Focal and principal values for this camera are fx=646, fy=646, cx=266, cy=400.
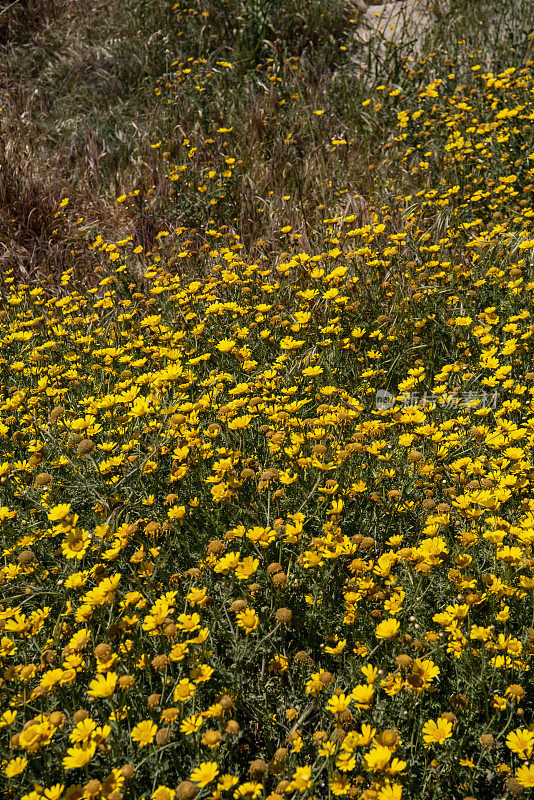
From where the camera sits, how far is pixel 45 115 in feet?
23.4

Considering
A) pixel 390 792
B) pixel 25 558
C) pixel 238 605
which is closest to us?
pixel 390 792

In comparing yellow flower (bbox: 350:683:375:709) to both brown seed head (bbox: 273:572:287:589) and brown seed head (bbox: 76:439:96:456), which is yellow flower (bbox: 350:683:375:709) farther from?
brown seed head (bbox: 76:439:96:456)

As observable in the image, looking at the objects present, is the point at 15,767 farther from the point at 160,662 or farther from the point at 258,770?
the point at 258,770

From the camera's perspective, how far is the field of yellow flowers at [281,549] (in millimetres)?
1573

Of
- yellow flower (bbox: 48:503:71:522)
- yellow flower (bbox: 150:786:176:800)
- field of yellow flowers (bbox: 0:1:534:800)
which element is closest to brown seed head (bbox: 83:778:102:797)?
field of yellow flowers (bbox: 0:1:534:800)

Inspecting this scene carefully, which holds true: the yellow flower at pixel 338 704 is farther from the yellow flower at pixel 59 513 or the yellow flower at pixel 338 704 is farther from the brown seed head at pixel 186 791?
the yellow flower at pixel 59 513

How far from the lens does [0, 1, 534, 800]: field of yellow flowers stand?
1.57 meters

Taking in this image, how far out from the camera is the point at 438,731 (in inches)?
59.7

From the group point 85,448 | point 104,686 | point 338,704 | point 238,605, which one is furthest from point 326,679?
point 85,448

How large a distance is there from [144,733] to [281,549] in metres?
0.67

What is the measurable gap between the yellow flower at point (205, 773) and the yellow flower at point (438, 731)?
0.49m

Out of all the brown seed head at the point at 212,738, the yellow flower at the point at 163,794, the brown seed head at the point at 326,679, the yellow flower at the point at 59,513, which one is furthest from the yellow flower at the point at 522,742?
the yellow flower at the point at 59,513

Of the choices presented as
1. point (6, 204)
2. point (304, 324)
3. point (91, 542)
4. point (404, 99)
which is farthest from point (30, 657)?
point (404, 99)

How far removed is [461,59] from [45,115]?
14.5 feet
